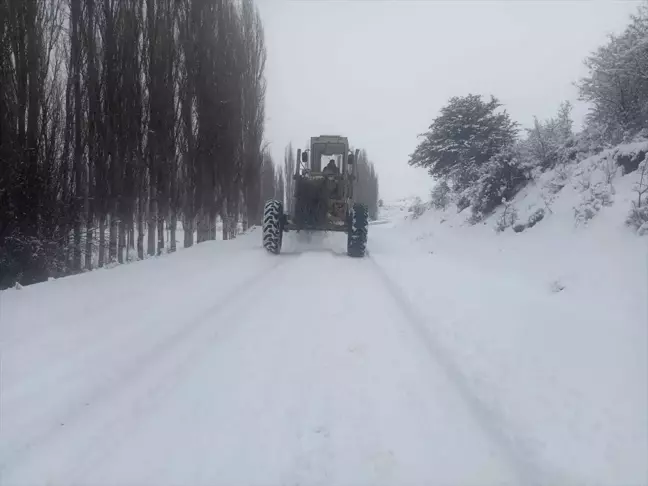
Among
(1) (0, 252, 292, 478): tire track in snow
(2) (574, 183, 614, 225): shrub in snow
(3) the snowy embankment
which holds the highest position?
(2) (574, 183, 614, 225): shrub in snow

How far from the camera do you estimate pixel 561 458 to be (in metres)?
1.97

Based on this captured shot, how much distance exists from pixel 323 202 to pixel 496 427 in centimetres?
881

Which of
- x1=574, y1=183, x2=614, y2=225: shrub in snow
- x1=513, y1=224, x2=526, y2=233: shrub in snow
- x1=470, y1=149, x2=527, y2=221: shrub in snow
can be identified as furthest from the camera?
x1=470, y1=149, x2=527, y2=221: shrub in snow

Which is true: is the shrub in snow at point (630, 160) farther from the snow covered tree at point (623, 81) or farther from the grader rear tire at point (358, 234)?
the grader rear tire at point (358, 234)

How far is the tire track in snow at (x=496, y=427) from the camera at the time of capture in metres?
1.90

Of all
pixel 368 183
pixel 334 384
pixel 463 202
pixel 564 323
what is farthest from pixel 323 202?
pixel 368 183

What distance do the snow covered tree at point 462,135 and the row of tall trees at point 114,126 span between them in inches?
344

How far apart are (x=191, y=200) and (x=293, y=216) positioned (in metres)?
5.30

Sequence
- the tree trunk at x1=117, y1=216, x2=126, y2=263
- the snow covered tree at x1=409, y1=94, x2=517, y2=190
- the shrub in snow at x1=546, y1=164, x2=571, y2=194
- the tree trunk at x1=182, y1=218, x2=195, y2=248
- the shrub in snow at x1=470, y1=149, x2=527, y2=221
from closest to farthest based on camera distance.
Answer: the shrub in snow at x1=546, y1=164, x2=571, y2=194
the shrub in snow at x1=470, y1=149, x2=527, y2=221
the tree trunk at x1=117, y1=216, x2=126, y2=263
the tree trunk at x1=182, y1=218, x2=195, y2=248
the snow covered tree at x1=409, y1=94, x2=517, y2=190

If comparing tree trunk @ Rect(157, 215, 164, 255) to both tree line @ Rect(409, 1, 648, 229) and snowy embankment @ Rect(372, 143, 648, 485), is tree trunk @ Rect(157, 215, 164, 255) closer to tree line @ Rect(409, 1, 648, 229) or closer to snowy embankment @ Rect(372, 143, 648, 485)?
snowy embankment @ Rect(372, 143, 648, 485)

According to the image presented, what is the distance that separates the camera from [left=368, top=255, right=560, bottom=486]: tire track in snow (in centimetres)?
190

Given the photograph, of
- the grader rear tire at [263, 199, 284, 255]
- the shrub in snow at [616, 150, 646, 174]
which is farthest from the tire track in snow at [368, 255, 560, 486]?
the grader rear tire at [263, 199, 284, 255]

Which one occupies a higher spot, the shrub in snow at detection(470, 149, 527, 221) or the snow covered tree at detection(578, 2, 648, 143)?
the snow covered tree at detection(578, 2, 648, 143)

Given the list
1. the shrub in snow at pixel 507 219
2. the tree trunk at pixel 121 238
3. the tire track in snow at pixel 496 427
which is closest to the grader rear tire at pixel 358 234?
the shrub in snow at pixel 507 219
